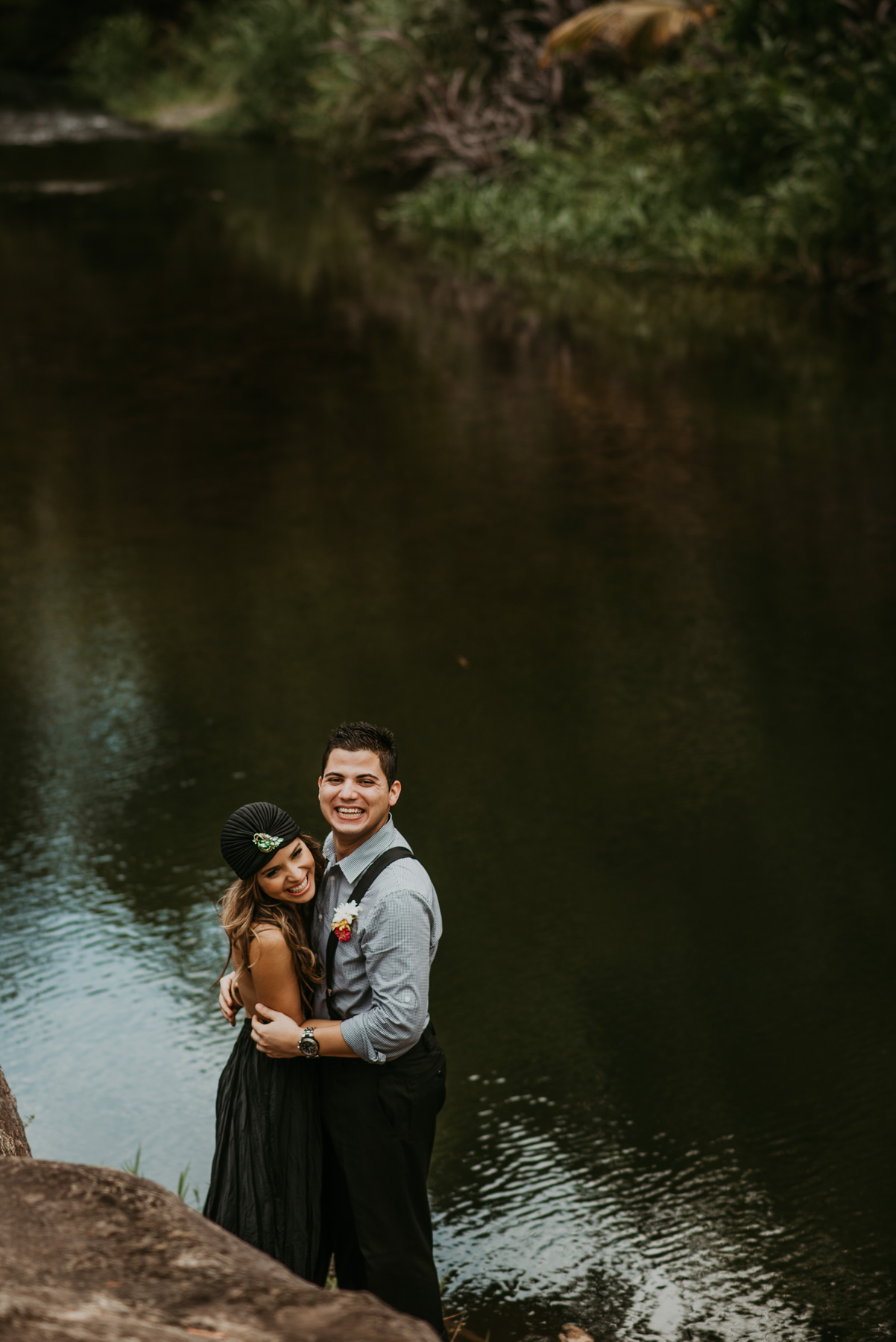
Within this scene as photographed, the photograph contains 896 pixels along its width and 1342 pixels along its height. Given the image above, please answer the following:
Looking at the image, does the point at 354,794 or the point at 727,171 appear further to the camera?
the point at 727,171

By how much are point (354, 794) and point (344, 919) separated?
24 cm

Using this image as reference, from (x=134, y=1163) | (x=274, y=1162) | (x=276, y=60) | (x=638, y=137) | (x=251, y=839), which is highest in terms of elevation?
(x=276, y=60)

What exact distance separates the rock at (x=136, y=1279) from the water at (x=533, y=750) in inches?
67.6

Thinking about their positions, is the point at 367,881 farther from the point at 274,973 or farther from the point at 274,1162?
the point at 274,1162

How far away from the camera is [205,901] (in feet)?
16.3

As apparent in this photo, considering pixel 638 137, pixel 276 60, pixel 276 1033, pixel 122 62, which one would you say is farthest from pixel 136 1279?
pixel 122 62

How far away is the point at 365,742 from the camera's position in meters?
2.80

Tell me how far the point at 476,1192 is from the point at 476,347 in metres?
9.99

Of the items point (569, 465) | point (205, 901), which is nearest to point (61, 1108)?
point (205, 901)

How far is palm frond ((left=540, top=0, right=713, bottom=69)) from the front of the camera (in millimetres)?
16000

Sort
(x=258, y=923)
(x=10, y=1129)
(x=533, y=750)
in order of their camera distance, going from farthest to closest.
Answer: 1. (x=533, y=750)
2. (x=258, y=923)
3. (x=10, y=1129)

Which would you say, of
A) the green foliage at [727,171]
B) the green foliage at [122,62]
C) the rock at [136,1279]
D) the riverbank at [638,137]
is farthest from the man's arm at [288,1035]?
the green foliage at [122,62]

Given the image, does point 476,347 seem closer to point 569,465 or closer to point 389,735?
point 569,465

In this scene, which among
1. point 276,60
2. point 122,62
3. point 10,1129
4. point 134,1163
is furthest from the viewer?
point 122,62
